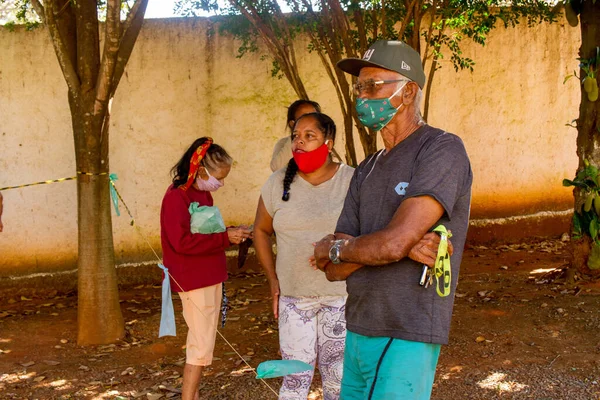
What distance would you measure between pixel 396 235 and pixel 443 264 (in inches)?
8.2

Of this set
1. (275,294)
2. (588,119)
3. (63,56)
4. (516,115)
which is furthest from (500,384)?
(516,115)

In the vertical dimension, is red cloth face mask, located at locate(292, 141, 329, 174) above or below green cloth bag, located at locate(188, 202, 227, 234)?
above

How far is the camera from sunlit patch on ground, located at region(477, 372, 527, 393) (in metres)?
4.99

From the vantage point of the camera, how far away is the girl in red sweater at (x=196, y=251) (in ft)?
14.3

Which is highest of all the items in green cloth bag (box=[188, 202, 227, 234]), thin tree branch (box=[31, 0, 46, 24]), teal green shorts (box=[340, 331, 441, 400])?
thin tree branch (box=[31, 0, 46, 24])

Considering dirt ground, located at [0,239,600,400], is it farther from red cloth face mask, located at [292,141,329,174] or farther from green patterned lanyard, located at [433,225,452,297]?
green patterned lanyard, located at [433,225,452,297]

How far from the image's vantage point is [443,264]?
103 inches

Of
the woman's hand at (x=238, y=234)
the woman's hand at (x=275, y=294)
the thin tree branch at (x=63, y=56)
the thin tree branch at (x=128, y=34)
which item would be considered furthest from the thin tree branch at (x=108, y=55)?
the woman's hand at (x=275, y=294)

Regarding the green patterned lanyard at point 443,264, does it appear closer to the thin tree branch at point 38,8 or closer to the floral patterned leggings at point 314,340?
the floral patterned leggings at point 314,340

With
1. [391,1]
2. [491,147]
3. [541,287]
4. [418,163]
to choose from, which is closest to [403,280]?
[418,163]

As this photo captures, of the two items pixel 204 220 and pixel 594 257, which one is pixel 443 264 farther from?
pixel 594 257

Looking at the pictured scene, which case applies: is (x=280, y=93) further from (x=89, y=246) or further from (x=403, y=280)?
(x=403, y=280)

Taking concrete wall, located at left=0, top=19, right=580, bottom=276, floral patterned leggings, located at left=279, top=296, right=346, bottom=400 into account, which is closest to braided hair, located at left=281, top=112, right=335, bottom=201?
floral patterned leggings, located at left=279, top=296, right=346, bottom=400

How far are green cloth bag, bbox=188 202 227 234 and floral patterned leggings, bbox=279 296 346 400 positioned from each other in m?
0.73
